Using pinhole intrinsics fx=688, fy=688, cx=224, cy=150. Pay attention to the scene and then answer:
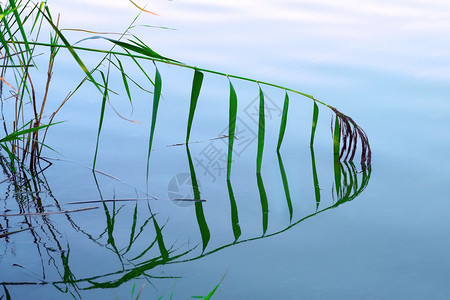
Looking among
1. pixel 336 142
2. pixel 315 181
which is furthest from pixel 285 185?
pixel 336 142

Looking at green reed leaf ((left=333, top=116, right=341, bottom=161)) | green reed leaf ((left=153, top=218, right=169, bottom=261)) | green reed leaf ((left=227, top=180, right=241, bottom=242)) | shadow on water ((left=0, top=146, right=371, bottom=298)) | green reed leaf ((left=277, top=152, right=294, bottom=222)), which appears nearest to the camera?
shadow on water ((left=0, top=146, right=371, bottom=298))

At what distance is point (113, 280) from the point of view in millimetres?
1378

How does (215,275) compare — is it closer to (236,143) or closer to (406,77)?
(236,143)

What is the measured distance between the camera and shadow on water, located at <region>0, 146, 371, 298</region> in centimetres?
139

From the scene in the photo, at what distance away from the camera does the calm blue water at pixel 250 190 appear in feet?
4.62

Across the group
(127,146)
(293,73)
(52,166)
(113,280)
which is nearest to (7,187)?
(52,166)

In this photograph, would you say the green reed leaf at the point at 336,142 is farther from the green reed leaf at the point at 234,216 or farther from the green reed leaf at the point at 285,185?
the green reed leaf at the point at 234,216

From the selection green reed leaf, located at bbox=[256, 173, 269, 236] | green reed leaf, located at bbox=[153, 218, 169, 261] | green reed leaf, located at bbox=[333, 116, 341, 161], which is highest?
green reed leaf, located at bbox=[333, 116, 341, 161]

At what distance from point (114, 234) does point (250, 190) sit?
1.40 feet

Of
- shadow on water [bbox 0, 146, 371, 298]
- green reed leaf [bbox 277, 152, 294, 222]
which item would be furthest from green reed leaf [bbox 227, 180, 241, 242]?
green reed leaf [bbox 277, 152, 294, 222]

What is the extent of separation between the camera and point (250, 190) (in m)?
1.84

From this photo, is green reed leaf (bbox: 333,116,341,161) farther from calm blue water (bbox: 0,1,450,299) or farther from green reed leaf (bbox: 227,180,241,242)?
green reed leaf (bbox: 227,180,241,242)

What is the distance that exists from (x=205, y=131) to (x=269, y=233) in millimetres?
690

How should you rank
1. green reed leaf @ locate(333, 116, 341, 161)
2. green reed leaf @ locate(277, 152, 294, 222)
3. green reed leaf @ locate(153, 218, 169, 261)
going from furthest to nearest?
1. green reed leaf @ locate(333, 116, 341, 161)
2. green reed leaf @ locate(277, 152, 294, 222)
3. green reed leaf @ locate(153, 218, 169, 261)
